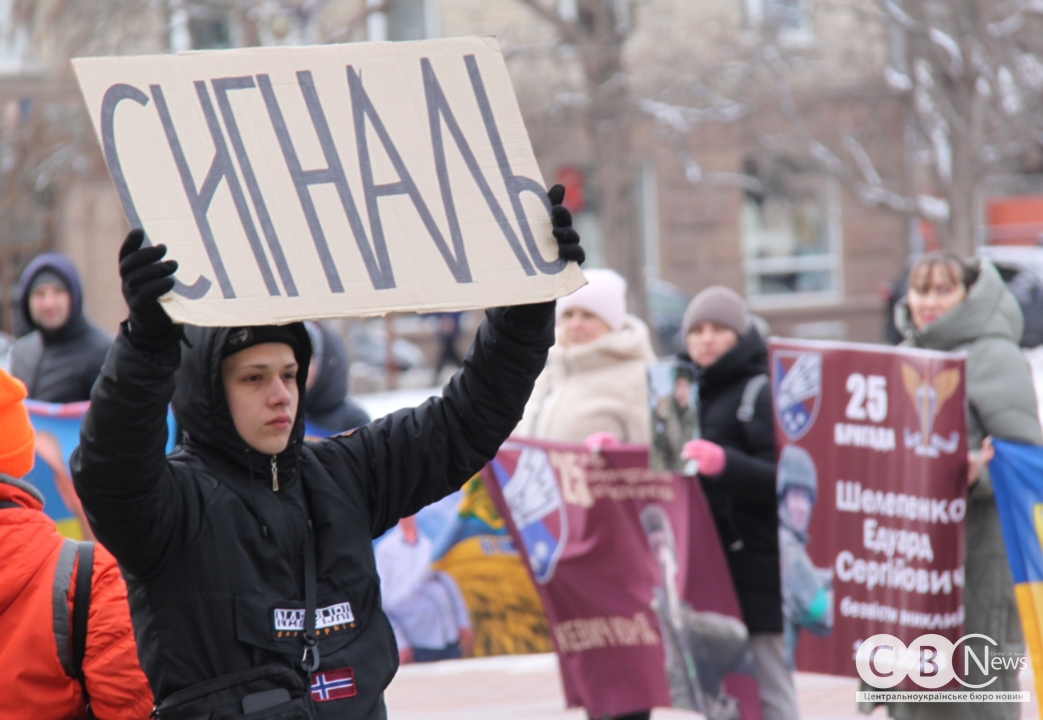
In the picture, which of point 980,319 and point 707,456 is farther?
point 707,456

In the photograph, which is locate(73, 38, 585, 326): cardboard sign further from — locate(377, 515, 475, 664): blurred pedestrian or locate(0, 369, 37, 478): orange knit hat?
locate(377, 515, 475, 664): blurred pedestrian

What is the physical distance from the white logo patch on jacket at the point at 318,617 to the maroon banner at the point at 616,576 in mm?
2820

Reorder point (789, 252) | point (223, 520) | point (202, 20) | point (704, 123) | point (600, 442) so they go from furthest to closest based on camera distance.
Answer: point (789, 252) < point (704, 123) < point (202, 20) < point (600, 442) < point (223, 520)

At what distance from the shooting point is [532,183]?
2.82m

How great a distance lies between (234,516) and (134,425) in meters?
0.30

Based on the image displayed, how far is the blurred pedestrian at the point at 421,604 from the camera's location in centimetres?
611

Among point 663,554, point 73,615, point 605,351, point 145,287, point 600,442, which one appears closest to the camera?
point 145,287

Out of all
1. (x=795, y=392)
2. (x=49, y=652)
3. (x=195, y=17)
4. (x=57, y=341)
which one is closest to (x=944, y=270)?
(x=795, y=392)

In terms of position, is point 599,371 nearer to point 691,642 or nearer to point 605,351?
point 605,351

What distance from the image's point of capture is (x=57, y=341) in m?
7.03

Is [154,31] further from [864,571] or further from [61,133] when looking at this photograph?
[864,571]

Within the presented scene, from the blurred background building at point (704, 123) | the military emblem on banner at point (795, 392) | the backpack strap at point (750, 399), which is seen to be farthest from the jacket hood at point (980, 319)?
the blurred background building at point (704, 123)

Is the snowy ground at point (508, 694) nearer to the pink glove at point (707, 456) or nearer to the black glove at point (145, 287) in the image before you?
the pink glove at point (707, 456)

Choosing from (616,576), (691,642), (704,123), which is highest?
(704,123)
